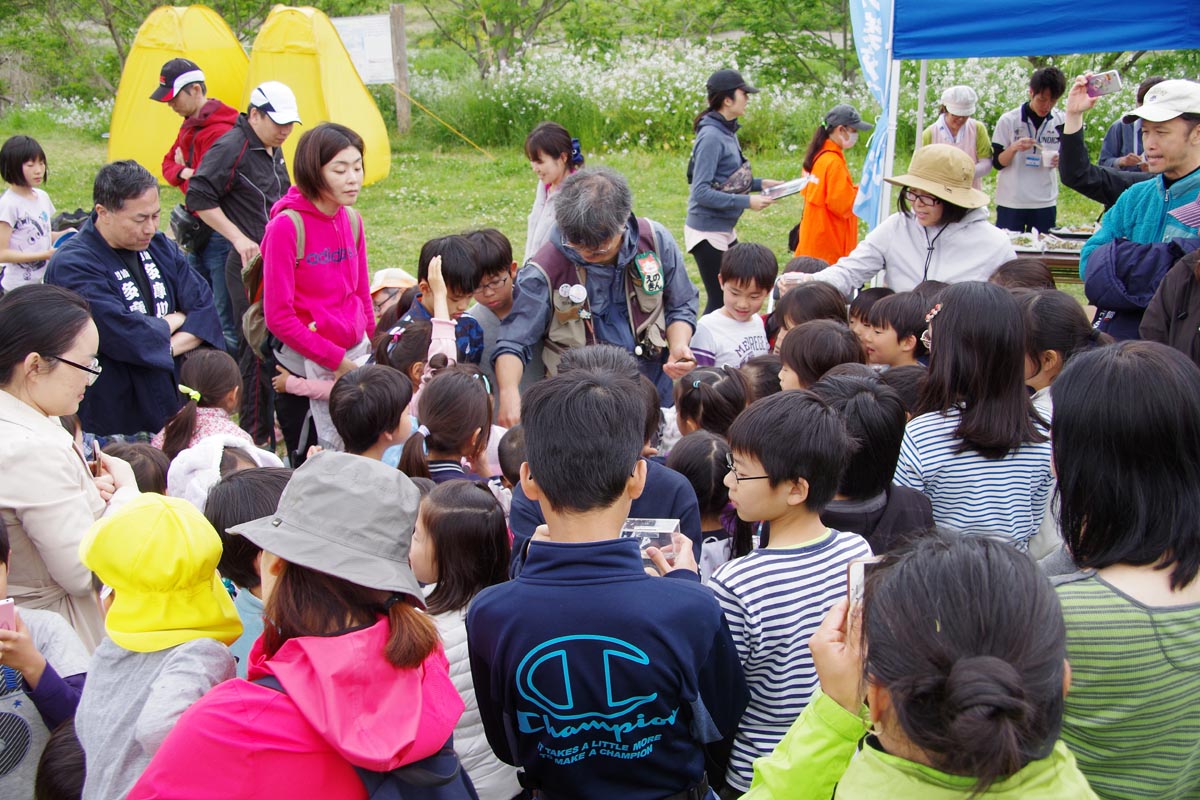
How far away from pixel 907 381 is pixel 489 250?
1.77m

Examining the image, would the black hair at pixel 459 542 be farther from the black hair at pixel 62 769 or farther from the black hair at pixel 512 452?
the black hair at pixel 62 769

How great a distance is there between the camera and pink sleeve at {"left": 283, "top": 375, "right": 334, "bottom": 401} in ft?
14.2

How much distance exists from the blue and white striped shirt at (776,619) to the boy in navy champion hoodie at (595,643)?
13 centimetres

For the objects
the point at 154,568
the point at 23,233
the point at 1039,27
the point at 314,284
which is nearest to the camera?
the point at 154,568

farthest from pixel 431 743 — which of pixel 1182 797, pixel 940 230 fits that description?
pixel 940 230

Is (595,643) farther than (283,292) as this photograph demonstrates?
No

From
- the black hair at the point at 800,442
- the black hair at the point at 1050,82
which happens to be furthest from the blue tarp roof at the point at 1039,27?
the black hair at the point at 800,442

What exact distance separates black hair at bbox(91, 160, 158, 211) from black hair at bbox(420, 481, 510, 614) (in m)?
2.31

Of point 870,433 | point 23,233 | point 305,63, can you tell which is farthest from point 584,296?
point 305,63

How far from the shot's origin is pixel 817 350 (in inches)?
135

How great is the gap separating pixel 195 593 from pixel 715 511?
1.51 m

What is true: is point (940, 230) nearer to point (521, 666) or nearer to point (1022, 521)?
point (1022, 521)

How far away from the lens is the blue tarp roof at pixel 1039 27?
16.4 feet

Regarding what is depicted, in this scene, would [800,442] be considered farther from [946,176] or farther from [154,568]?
[946,176]
